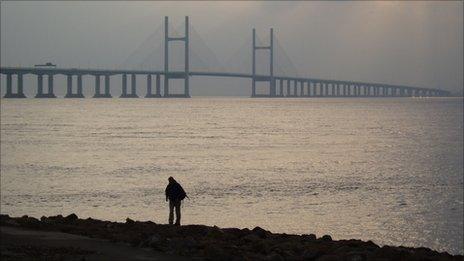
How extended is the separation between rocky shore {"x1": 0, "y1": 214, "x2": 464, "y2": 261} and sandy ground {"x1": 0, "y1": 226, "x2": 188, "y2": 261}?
0.77 feet

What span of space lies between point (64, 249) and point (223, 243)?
5.94 ft

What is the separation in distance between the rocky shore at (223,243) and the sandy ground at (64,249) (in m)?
0.23

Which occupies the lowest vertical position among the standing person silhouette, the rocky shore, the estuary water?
the estuary water

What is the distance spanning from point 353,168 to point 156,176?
8.35 metres

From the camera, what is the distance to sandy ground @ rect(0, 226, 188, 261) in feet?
30.8

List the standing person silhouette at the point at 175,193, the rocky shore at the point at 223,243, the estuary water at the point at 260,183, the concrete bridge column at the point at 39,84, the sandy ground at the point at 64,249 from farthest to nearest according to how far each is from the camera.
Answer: the concrete bridge column at the point at 39,84
the estuary water at the point at 260,183
the standing person silhouette at the point at 175,193
the rocky shore at the point at 223,243
the sandy ground at the point at 64,249

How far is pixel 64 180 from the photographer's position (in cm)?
3153

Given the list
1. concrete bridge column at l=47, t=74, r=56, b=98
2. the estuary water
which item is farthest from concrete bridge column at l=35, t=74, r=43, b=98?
the estuary water

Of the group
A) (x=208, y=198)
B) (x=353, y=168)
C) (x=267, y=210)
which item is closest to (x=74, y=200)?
(x=208, y=198)

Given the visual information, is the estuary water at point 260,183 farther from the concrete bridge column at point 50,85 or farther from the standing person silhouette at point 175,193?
the concrete bridge column at point 50,85

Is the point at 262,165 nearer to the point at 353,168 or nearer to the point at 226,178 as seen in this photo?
the point at 353,168

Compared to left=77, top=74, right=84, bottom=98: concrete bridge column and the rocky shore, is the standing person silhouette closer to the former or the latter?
the rocky shore

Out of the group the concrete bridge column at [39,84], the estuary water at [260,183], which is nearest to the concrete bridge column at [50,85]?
the concrete bridge column at [39,84]

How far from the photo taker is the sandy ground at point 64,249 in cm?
939
